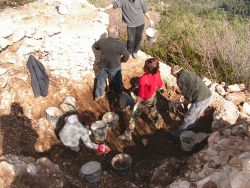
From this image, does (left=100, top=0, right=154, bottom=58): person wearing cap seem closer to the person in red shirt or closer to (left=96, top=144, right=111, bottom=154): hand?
the person in red shirt

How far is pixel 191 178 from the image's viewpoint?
538cm

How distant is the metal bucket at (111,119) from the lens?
675 centimetres

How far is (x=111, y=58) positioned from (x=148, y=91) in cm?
104

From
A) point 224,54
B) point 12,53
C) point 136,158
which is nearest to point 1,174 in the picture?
point 136,158

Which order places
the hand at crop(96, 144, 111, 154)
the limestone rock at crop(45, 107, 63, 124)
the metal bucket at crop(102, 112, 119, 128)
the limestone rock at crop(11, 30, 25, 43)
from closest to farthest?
the hand at crop(96, 144, 111, 154) → the limestone rock at crop(45, 107, 63, 124) → the metal bucket at crop(102, 112, 119, 128) → the limestone rock at crop(11, 30, 25, 43)

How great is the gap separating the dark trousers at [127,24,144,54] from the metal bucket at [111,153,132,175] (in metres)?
2.63

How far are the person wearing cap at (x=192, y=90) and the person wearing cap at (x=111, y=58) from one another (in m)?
1.29

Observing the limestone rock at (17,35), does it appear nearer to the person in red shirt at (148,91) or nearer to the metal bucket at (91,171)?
the person in red shirt at (148,91)

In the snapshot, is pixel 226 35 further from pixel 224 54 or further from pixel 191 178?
pixel 191 178

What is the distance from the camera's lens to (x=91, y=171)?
5.49 metres

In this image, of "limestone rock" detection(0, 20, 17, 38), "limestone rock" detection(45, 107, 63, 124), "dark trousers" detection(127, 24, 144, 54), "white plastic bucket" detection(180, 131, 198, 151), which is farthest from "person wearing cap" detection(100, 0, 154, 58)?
"white plastic bucket" detection(180, 131, 198, 151)

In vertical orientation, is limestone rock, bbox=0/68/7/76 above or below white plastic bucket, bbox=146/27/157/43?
above

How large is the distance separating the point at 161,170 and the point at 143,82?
155cm

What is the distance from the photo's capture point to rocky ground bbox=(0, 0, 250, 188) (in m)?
5.37
